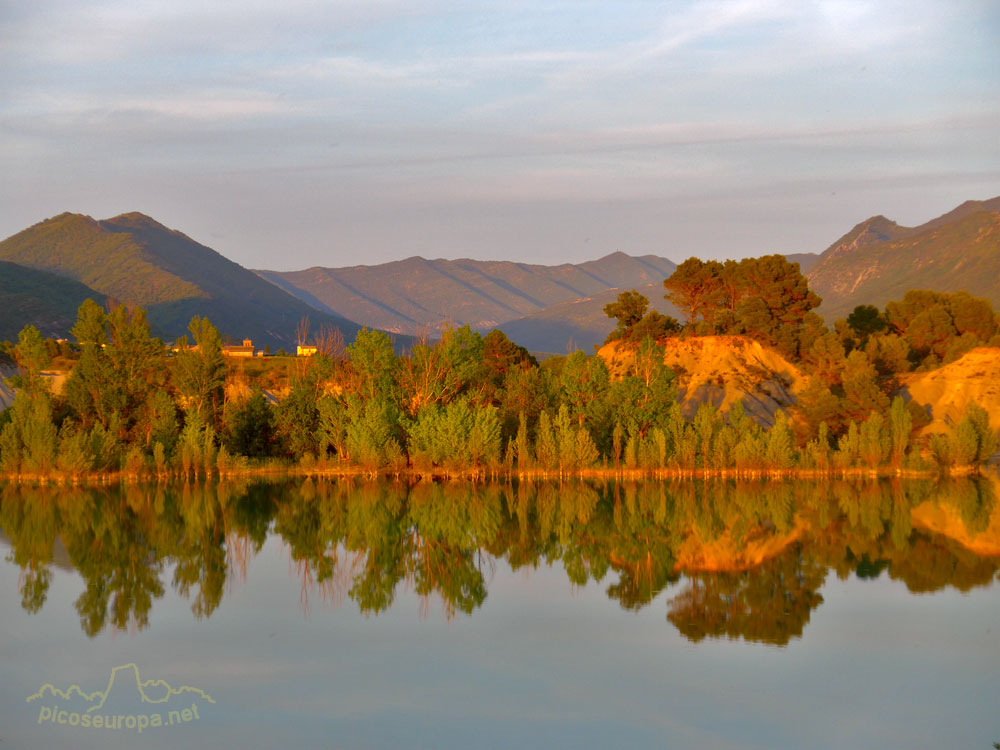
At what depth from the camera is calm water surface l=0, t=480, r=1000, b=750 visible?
14.0 meters

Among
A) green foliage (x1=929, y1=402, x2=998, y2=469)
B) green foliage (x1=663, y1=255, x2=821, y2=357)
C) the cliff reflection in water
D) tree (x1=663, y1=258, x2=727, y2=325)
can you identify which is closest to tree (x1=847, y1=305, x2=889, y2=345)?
green foliage (x1=663, y1=255, x2=821, y2=357)

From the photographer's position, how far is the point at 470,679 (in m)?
16.0

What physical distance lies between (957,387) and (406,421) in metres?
32.6

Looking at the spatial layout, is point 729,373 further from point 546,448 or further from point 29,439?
point 29,439

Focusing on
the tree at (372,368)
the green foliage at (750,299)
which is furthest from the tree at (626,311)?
the tree at (372,368)

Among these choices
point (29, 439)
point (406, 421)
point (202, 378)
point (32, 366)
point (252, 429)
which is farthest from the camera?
point (252, 429)

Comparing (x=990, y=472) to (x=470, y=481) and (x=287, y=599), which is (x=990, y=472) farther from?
(x=287, y=599)

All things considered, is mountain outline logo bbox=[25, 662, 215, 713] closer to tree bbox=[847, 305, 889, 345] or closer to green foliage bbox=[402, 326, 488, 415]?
green foliage bbox=[402, 326, 488, 415]

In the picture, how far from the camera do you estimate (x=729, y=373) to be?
62719 millimetres

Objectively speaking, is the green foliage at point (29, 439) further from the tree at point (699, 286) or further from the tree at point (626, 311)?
the tree at point (699, 286)

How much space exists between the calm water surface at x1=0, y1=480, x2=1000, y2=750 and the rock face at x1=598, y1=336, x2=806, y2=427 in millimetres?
25890

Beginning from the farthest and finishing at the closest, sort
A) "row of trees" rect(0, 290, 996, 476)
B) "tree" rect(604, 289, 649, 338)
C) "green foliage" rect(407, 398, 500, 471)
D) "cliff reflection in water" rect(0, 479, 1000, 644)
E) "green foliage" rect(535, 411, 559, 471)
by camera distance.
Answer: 1. "tree" rect(604, 289, 649, 338)
2. "green foliage" rect(535, 411, 559, 471)
3. "row of trees" rect(0, 290, 996, 476)
4. "green foliage" rect(407, 398, 500, 471)
5. "cliff reflection in water" rect(0, 479, 1000, 644)

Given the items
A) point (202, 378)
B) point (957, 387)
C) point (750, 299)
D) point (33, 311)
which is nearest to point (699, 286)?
point (750, 299)

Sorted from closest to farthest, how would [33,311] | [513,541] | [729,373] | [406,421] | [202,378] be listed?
[513,541] < [406,421] < [202,378] < [729,373] < [33,311]
